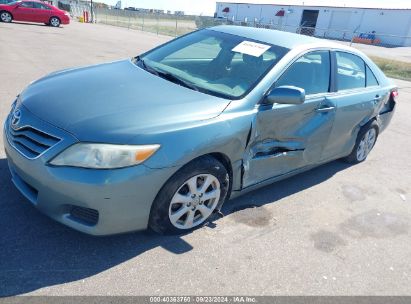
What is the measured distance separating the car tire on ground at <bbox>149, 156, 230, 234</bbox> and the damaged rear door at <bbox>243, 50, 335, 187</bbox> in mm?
328

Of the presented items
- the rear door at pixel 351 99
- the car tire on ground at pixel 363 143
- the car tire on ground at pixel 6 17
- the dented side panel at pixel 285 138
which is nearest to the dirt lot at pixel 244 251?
the dented side panel at pixel 285 138

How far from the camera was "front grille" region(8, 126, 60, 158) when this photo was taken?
2.51 metres

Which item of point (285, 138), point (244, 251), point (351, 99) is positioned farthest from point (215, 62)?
point (244, 251)

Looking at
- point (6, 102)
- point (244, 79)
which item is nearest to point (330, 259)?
point (244, 79)

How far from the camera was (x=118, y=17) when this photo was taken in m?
39.2

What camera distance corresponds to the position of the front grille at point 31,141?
251cm

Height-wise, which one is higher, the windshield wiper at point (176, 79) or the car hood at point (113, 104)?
the windshield wiper at point (176, 79)

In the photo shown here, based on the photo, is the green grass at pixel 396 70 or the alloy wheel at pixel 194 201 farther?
the green grass at pixel 396 70

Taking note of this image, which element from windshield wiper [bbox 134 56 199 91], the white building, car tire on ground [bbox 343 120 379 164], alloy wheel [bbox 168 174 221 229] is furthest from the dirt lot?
the white building

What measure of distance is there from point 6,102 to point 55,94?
11.1ft

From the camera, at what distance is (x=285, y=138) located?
11.6 feet

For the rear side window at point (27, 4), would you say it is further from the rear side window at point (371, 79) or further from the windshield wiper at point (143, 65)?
the rear side window at point (371, 79)

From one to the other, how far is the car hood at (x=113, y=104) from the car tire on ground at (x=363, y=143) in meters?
2.62

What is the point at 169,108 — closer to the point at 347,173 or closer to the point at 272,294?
the point at 272,294
